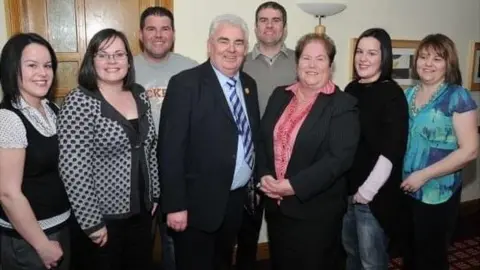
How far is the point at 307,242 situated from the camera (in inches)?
74.8

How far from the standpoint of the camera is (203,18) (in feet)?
9.70

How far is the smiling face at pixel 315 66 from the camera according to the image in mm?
1902

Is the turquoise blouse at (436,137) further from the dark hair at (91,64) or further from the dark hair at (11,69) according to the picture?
the dark hair at (11,69)

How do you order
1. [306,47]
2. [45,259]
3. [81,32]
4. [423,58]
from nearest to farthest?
[45,259], [306,47], [423,58], [81,32]

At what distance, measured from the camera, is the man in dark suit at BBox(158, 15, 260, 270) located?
1826 millimetres

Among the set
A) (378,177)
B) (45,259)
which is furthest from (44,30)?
(378,177)

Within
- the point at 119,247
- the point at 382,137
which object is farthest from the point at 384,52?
the point at 119,247

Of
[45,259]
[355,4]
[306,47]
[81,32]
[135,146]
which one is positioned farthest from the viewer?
[355,4]

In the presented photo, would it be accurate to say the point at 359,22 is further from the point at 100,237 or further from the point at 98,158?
the point at 100,237

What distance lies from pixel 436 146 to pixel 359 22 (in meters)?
1.71

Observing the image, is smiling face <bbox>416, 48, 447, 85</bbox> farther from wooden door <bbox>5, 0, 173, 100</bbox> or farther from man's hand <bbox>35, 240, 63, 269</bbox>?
man's hand <bbox>35, 240, 63, 269</bbox>

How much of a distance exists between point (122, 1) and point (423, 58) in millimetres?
1978

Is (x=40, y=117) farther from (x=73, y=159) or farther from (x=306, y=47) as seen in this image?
(x=306, y=47)

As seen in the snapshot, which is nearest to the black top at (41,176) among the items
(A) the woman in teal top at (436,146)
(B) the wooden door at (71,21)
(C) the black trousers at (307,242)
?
(C) the black trousers at (307,242)
